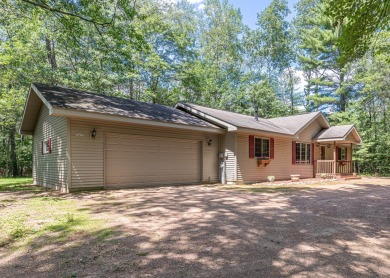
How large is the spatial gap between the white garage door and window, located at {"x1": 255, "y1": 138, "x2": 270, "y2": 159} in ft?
10.1

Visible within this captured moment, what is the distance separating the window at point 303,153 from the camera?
51.0ft

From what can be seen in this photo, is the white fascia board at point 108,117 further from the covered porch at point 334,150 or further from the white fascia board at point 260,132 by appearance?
the covered porch at point 334,150

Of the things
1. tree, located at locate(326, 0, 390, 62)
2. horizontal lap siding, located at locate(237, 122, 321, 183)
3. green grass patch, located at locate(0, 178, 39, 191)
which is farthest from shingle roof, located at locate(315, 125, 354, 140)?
green grass patch, located at locate(0, 178, 39, 191)

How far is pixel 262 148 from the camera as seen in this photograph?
43.1 feet

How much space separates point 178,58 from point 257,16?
11765 mm

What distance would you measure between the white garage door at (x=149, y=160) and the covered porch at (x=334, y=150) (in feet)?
28.0

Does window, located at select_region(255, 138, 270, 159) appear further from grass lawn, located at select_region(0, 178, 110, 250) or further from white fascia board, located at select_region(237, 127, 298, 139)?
grass lawn, located at select_region(0, 178, 110, 250)

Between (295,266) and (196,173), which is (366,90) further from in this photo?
(295,266)

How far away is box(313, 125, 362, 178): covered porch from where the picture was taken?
50.3 feet

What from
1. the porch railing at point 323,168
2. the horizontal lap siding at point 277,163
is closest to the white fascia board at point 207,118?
the horizontal lap siding at point 277,163

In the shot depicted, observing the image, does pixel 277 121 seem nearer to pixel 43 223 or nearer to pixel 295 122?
pixel 295 122

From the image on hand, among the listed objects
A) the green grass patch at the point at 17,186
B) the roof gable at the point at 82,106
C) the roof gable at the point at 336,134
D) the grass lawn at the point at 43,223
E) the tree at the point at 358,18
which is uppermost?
the tree at the point at 358,18

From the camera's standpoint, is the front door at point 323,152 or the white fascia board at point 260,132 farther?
the front door at point 323,152

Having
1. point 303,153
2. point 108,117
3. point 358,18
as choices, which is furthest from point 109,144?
point 303,153
